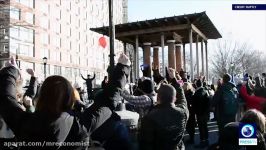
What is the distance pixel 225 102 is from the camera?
863cm

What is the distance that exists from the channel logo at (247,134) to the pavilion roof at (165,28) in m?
20.2

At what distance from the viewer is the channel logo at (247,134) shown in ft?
10.7

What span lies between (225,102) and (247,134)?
5488 mm

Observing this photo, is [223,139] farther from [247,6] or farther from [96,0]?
[96,0]

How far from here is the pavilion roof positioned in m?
23.9

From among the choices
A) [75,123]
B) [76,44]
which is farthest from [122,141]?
[76,44]

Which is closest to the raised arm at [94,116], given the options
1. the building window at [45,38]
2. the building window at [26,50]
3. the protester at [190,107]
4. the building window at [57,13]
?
the protester at [190,107]

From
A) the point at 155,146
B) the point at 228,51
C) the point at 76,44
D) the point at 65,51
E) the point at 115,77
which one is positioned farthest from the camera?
the point at 76,44

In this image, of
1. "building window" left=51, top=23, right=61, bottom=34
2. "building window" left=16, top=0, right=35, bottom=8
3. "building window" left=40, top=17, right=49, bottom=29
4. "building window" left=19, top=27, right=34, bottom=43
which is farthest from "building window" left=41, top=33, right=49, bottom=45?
"building window" left=16, top=0, right=35, bottom=8

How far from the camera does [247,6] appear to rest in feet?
30.5

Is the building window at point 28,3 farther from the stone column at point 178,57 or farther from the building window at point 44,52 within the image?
the stone column at point 178,57

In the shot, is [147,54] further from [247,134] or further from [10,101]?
[10,101]

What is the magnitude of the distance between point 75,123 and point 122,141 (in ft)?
5.38

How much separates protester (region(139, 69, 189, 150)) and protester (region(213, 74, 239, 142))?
466 cm
